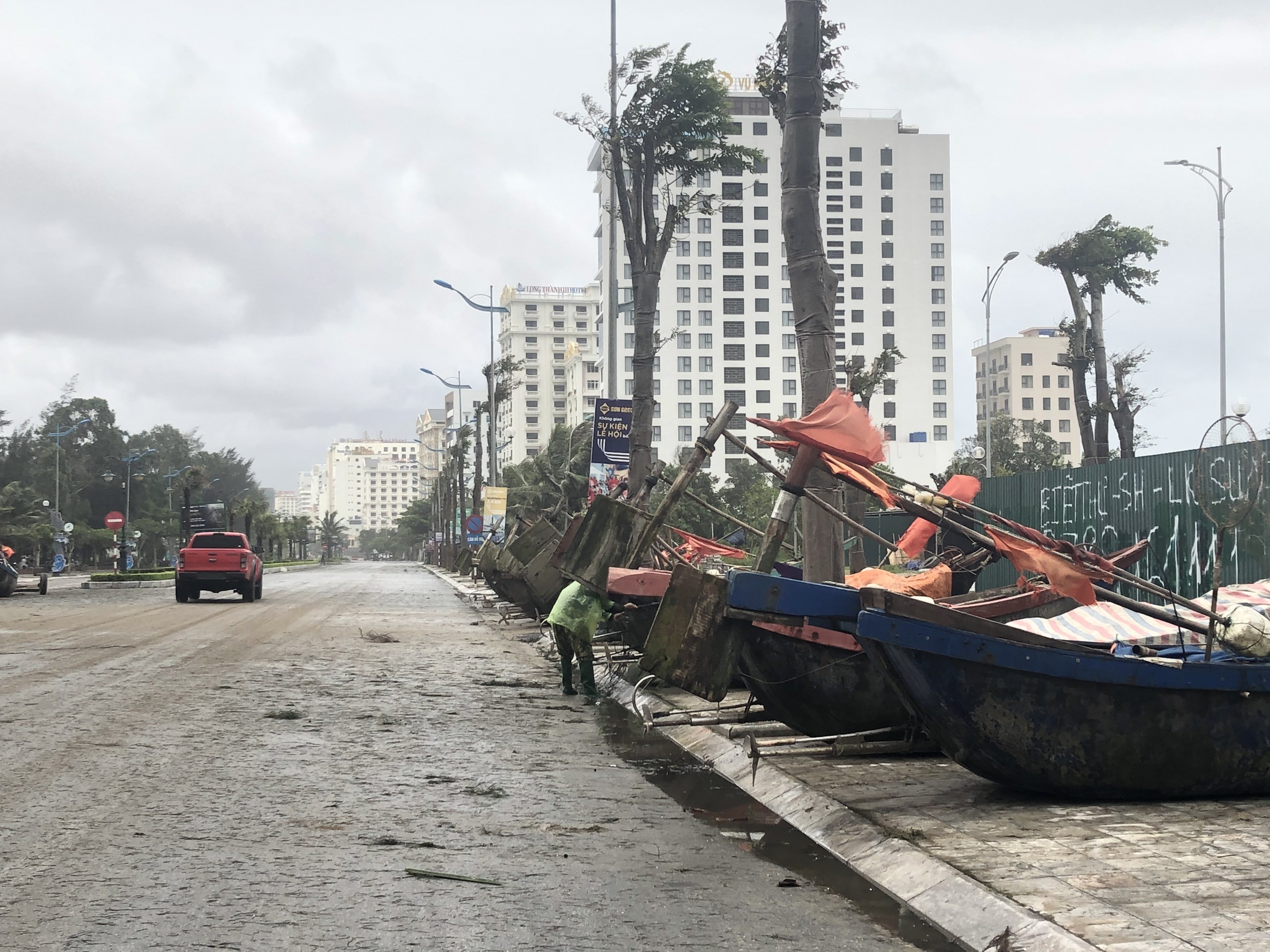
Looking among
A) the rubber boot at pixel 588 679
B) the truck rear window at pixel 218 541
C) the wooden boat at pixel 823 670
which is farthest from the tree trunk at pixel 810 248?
the truck rear window at pixel 218 541

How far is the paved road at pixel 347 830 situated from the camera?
15.7ft

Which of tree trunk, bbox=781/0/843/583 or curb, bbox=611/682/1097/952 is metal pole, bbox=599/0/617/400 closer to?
tree trunk, bbox=781/0/843/583

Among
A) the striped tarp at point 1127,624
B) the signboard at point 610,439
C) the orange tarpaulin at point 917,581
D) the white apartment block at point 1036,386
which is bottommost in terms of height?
the striped tarp at point 1127,624

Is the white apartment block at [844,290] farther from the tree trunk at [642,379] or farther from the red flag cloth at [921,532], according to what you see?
the red flag cloth at [921,532]

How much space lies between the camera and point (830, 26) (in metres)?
14.1

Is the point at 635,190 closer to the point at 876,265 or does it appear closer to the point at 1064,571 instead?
the point at 1064,571

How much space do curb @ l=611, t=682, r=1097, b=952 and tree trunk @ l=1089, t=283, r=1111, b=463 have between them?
31693mm

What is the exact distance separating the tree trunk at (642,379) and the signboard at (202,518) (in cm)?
3103

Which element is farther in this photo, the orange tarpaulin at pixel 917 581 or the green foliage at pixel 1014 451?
the green foliage at pixel 1014 451

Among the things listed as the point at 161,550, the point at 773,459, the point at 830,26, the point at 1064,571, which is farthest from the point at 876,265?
the point at 1064,571

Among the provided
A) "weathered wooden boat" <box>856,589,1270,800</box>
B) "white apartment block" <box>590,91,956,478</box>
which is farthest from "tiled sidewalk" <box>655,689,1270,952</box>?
"white apartment block" <box>590,91,956,478</box>

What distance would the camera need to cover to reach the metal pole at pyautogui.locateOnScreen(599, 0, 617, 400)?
23.4 metres

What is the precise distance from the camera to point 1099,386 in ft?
124

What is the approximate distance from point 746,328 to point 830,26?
9973 centimetres
